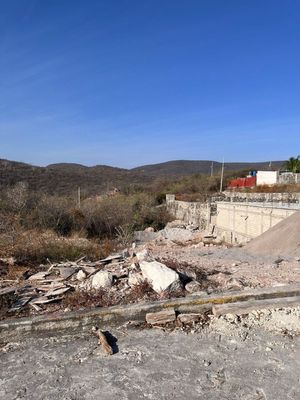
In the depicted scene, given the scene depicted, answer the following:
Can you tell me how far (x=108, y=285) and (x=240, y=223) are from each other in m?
15.9

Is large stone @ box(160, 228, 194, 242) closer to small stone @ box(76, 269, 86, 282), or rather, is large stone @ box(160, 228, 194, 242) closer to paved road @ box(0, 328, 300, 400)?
small stone @ box(76, 269, 86, 282)

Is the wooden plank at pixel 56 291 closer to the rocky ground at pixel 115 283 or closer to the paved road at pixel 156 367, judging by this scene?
the rocky ground at pixel 115 283

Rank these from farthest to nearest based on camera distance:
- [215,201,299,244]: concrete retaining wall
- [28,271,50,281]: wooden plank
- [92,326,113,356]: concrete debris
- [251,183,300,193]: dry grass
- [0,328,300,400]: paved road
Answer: [251,183,300,193]: dry grass < [215,201,299,244]: concrete retaining wall < [28,271,50,281]: wooden plank < [92,326,113,356]: concrete debris < [0,328,300,400]: paved road

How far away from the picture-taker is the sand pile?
1015cm

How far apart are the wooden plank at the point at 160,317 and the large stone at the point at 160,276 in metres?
0.66

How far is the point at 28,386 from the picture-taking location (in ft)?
10.3

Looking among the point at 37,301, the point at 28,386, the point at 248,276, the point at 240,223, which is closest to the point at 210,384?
the point at 28,386

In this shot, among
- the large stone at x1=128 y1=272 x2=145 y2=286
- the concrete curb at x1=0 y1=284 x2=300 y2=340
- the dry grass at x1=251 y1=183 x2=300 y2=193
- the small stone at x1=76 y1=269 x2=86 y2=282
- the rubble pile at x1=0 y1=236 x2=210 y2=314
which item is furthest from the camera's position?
the dry grass at x1=251 y1=183 x2=300 y2=193

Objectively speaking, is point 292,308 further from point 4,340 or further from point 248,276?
point 4,340

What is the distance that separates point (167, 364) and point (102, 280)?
78.1 inches

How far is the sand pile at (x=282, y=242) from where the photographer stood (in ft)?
33.3

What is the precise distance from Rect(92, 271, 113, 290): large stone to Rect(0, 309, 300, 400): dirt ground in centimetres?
103

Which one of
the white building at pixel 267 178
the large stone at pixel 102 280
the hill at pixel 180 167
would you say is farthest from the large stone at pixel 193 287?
the hill at pixel 180 167

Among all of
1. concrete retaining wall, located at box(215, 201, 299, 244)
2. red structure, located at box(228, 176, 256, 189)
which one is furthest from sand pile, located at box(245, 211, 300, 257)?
red structure, located at box(228, 176, 256, 189)
